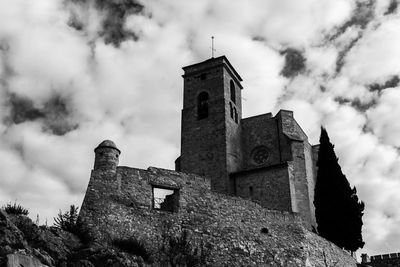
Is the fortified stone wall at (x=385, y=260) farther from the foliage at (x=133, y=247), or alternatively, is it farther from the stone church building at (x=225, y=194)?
the foliage at (x=133, y=247)

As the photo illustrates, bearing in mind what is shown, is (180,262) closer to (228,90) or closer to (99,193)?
(99,193)

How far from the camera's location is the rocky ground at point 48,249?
49.8 ft

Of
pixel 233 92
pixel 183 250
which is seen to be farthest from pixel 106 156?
pixel 233 92

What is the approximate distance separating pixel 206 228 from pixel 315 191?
526 inches

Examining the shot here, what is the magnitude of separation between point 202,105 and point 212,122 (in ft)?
7.39

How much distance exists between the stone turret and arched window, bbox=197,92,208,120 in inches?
692

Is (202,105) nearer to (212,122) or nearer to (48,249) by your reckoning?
(212,122)

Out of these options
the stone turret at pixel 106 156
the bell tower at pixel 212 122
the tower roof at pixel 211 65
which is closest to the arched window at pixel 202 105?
the bell tower at pixel 212 122

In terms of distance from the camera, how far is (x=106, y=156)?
808 inches

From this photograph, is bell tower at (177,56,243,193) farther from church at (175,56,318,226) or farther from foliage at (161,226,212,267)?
foliage at (161,226,212,267)

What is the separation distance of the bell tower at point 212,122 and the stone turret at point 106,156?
14462 millimetres

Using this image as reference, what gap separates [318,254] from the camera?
24344 millimetres

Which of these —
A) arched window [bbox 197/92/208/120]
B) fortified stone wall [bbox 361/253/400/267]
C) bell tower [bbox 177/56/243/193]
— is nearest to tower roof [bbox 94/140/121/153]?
bell tower [bbox 177/56/243/193]

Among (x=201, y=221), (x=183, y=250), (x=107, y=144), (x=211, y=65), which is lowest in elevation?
(x=183, y=250)
